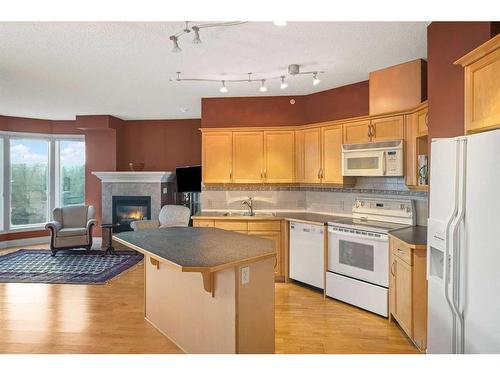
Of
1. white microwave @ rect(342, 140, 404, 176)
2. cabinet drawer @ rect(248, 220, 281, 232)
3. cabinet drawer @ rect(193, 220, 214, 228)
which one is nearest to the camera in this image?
→ white microwave @ rect(342, 140, 404, 176)

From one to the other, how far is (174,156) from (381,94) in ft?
15.5

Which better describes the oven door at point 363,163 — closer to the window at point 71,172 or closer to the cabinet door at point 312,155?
the cabinet door at point 312,155

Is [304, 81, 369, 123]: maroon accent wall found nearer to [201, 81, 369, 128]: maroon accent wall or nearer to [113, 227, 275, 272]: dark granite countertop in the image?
[201, 81, 369, 128]: maroon accent wall

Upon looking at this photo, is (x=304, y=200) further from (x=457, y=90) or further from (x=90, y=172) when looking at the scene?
(x=90, y=172)

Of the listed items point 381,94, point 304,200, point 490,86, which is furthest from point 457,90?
point 304,200

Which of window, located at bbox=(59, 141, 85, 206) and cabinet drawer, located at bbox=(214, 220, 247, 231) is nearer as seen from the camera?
cabinet drawer, located at bbox=(214, 220, 247, 231)

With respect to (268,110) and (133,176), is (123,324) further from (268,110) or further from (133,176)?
(133,176)

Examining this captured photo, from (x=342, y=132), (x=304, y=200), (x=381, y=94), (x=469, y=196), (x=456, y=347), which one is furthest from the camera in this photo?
(x=304, y=200)

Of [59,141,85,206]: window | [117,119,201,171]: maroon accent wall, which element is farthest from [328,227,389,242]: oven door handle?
[59,141,85,206]: window

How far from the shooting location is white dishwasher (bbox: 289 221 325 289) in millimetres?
4090

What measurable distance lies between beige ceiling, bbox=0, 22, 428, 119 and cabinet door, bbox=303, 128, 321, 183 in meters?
0.66

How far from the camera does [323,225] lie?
13.2 feet

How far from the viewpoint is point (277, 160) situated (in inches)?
192

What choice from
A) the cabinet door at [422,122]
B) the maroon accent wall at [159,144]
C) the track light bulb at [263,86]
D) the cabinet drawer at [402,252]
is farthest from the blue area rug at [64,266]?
the cabinet door at [422,122]
